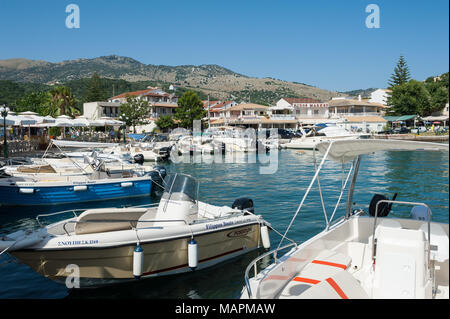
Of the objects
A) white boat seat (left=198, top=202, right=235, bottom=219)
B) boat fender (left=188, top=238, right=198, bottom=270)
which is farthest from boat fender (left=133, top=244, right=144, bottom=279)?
white boat seat (left=198, top=202, right=235, bottom=219)

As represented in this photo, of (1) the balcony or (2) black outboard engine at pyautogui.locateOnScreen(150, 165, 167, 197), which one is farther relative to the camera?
(1) the balcony

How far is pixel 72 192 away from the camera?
48.9 ft

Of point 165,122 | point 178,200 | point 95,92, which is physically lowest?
point 178,200

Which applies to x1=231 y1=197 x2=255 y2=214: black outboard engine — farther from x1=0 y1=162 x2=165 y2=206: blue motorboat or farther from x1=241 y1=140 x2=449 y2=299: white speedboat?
x1=0 y1=162 x2=165 y2=206: blue motorboat

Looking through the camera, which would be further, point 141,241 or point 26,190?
point 26,190

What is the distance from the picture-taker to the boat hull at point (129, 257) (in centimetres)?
684

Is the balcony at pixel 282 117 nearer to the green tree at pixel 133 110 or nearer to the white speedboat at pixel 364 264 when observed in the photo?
the green tree at pixel 133 110

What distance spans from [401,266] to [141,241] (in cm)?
474

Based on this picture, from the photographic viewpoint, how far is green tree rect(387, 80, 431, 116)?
67250mm

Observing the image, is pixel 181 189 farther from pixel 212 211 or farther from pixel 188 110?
pixel 188 110

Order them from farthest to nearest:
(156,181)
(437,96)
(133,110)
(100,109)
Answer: (437,96) → (100,109) → (133,110) → (156,181)

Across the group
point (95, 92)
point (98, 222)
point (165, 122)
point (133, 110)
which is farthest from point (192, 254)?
point (95, 92)

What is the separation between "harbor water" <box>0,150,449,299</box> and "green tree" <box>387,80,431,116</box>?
40524 millimetres
